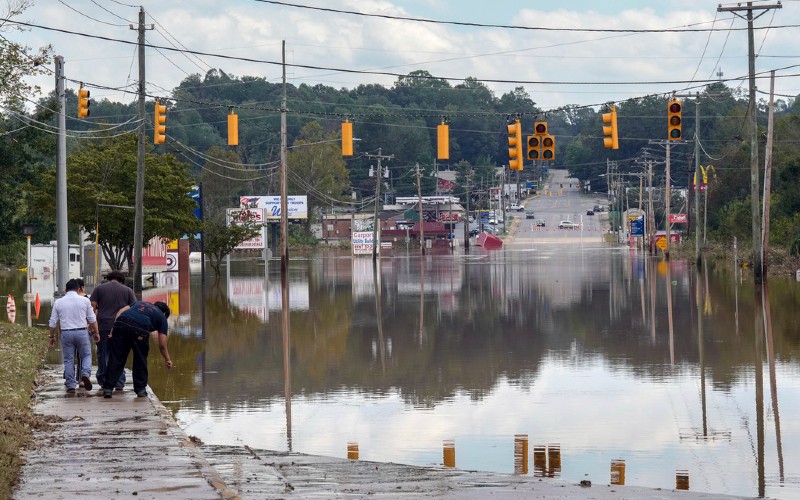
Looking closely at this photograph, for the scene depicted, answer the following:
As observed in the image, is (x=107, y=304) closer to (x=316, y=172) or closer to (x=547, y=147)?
(x=547, y=147)

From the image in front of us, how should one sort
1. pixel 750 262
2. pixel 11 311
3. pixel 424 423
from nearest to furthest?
pixel 424 423 → pixel 11 311 → pixel 750 262

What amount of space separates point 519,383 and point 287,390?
3.59 metres

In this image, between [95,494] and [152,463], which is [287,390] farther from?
[95,494]

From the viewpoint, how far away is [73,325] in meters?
16.6

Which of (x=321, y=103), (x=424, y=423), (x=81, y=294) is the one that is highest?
(x=321, y=103)

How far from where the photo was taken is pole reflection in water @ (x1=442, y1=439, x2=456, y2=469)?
40.4ft

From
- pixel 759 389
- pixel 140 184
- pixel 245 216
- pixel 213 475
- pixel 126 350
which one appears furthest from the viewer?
pixel 245 216

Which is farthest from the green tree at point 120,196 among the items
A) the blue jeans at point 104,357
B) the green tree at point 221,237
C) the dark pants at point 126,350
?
the dark pants at point 126,350

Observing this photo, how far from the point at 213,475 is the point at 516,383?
9078 millimetres

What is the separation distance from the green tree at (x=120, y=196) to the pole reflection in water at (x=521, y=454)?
1442 inches

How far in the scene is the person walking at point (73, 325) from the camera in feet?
54.4

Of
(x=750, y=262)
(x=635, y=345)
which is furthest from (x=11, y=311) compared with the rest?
(x=750, y=262)

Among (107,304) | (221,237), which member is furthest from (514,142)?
(221,237)

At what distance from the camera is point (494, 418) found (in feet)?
50.5
